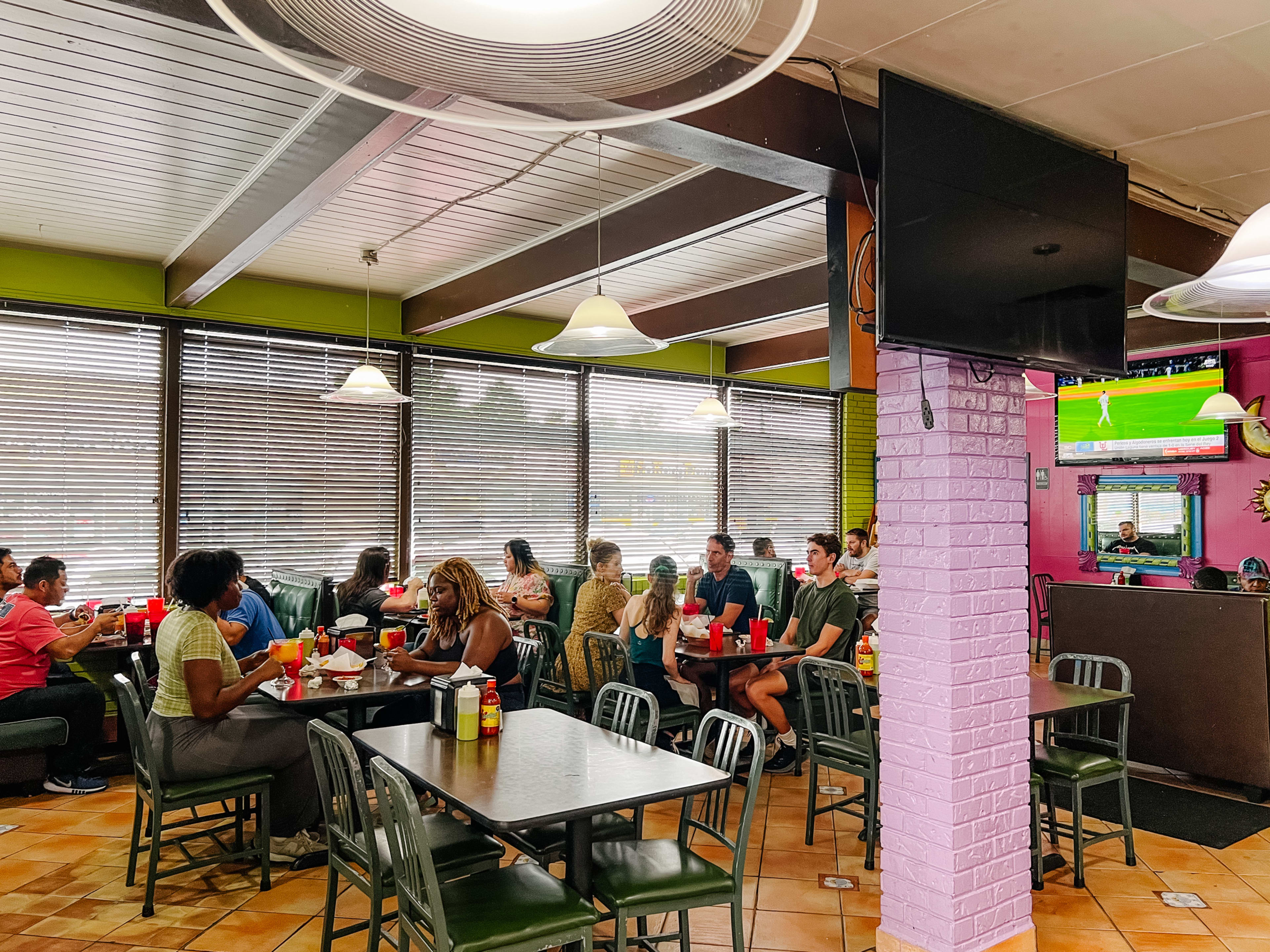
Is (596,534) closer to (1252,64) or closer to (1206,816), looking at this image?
(1206,816)

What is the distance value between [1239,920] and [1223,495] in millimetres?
6330

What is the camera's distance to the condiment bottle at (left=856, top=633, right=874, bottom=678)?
14.4ft

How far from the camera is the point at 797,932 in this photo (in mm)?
3238

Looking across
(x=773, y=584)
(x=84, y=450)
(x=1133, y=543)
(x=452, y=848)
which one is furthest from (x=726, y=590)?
(x=1133, y=543)

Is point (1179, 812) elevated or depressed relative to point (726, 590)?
depressed

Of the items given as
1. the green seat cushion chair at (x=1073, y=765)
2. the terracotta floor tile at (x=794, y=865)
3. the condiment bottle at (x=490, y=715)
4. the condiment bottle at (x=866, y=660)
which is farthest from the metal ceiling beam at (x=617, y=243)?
the terracotta floor tile at (x=794, y=865)

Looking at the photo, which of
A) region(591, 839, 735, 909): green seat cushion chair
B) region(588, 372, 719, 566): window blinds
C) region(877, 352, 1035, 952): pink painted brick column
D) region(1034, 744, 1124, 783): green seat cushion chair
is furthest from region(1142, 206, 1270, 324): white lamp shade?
region(588, 372, 719, 566): window blinds

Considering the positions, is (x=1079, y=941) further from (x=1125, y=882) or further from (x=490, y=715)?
(x=490, y=715)

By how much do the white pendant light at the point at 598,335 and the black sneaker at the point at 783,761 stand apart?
8.77ft

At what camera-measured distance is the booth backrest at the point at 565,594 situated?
21.7ft

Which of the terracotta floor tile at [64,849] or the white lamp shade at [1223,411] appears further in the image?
the white lamp shade at [1223,411]

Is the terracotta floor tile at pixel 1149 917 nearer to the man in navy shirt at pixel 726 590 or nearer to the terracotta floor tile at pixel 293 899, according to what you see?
the man in navy shirt at pixel 726 590

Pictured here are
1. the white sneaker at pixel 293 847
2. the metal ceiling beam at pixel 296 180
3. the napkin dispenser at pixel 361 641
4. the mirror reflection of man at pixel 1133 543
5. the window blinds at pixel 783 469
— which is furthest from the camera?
the window blinds at pixel 783 469

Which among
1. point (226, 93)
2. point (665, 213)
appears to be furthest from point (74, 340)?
point (665, 213)
